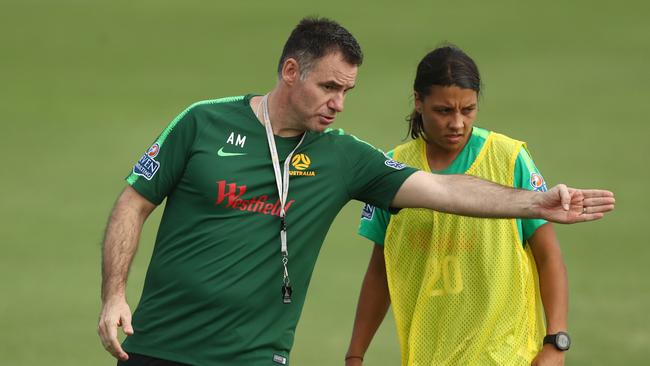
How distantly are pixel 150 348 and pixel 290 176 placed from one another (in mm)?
856

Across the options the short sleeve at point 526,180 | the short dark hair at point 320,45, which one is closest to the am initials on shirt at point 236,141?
the short dark hair at point 320,45

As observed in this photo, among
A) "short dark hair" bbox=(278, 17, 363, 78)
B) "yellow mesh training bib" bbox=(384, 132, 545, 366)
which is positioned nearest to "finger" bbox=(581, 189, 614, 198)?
"yellow mesh training bib" bbox=(384, 132, 545, 366)

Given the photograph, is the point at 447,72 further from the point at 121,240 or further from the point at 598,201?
the point at 121,240

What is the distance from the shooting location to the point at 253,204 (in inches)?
224

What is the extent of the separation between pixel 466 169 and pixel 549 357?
824mm

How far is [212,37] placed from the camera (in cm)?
1519

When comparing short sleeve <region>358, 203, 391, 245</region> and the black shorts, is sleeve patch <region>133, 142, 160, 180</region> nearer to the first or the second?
the black shorts

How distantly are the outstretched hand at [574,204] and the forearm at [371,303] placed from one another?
980 millimetres

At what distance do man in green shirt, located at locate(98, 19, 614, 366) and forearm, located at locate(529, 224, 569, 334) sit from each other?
1.19 feet

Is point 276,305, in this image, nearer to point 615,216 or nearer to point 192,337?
point 192,337

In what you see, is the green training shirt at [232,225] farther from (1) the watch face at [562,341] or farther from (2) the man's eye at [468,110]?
(1) the watch face at [562,341]

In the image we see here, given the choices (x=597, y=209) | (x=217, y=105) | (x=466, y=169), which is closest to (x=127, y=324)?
(x=217, y=105)

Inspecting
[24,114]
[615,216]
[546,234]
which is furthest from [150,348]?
[24,114]

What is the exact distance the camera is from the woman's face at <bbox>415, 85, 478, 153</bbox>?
5902 mm
